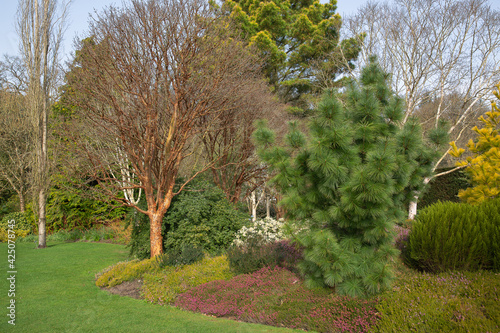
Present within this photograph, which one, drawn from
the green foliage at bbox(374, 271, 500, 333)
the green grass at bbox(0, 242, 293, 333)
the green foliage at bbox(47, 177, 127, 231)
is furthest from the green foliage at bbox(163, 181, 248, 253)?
the green foliage at bbox(47, 177, 127, 231)

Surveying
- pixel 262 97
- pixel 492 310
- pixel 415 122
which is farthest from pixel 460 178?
pixel 492 310

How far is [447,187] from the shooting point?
13.1m

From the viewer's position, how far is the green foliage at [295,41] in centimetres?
1719

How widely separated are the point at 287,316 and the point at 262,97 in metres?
A: 8.98

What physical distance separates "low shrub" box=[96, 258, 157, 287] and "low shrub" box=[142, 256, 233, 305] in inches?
12.0

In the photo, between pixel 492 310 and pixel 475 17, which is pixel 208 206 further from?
pixel 475 17

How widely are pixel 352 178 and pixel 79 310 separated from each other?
15.4 feet

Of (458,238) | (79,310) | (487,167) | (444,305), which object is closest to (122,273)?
(79,310)

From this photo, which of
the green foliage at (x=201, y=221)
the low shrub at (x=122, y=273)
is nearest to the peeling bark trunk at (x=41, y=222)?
the low shrub at (x=122, y=273)

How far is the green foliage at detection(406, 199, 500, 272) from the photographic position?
4906mm

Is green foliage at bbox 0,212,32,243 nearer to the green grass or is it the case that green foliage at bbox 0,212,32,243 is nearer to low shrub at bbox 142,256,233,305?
the green grass

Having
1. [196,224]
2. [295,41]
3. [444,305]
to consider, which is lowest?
[444,305]

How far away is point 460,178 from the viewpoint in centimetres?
1215

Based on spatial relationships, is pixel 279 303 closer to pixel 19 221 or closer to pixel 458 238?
pixel 458 238
